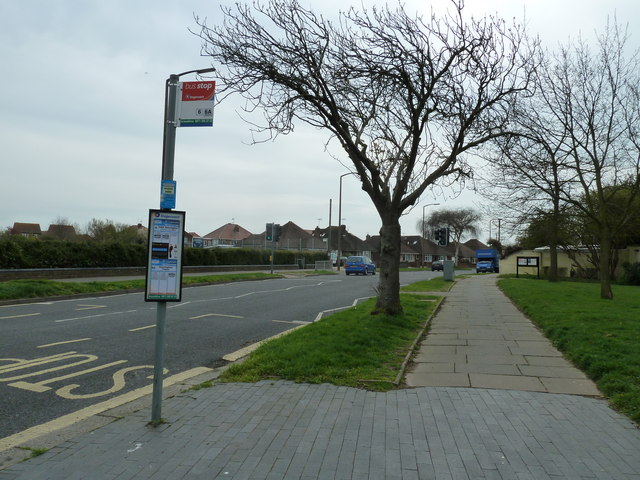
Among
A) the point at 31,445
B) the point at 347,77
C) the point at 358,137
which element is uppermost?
the point at 347,77

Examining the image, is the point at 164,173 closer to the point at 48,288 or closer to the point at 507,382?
the point at 507,382

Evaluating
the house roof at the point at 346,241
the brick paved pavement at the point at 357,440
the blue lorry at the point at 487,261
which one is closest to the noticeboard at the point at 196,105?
the brick paved pavement at the point at 357,440

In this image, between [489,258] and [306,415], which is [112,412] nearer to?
[306,415]

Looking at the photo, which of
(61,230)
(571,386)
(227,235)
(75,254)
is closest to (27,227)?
(227,235)

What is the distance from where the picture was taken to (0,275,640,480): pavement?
12.2ft

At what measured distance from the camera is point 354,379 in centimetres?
637

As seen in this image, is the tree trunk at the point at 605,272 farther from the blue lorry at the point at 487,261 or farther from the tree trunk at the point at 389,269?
the blue lorry at the point at 487,261

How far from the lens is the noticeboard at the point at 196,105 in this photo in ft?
16.2

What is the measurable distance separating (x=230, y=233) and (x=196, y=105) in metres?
102

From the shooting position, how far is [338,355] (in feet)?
24.3

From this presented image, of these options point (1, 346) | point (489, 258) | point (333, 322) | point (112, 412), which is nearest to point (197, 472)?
point (112, 412)

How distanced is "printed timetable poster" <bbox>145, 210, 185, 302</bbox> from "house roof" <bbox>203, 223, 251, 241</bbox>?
330ft

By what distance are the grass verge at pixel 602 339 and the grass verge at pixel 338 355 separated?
2466 millimetres

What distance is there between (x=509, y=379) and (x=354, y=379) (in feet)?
6.48
